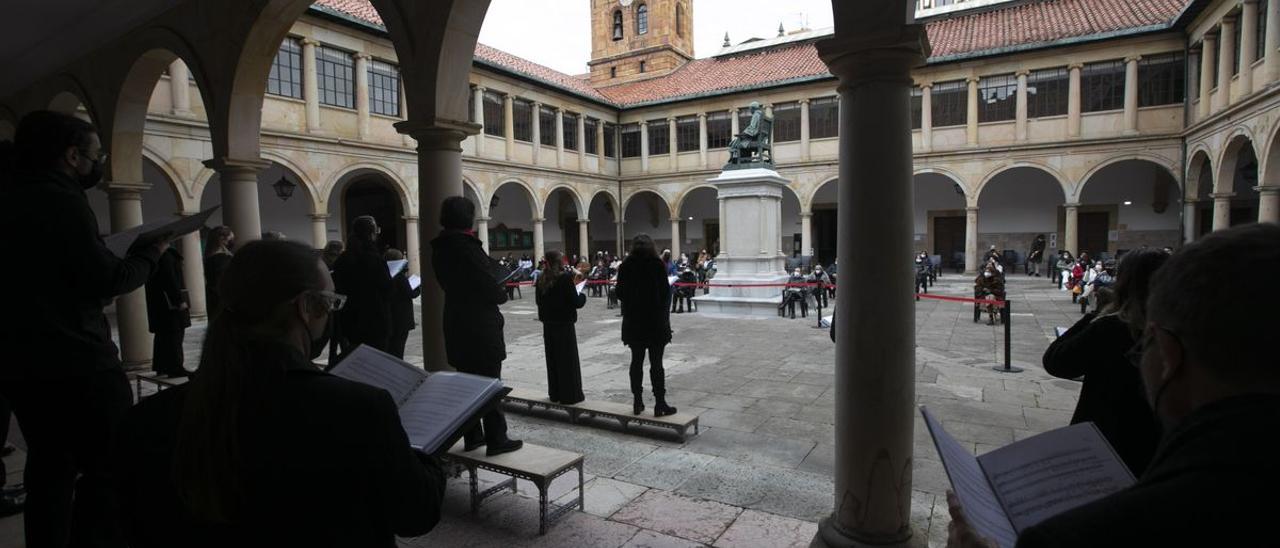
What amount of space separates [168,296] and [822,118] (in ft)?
77.3

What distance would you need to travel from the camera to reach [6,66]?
680 cm

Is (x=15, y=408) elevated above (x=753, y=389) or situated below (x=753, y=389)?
above

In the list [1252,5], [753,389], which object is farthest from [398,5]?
[1252,5]

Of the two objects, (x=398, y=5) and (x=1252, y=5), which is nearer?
(x=398, y=5)

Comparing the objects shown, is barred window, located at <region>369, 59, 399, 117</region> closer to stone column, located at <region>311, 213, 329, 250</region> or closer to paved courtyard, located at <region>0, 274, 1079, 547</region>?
stone column, located at <region>311, 213, 329, 250</region>

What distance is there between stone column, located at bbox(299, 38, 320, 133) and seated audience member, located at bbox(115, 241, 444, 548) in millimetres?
17819

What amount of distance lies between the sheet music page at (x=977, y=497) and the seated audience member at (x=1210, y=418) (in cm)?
40

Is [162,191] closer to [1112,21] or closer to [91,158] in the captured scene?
[91,158]

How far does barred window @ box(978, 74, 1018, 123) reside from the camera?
2259 cm

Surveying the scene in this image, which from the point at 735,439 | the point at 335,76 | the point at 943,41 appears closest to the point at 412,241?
the point at 335,76

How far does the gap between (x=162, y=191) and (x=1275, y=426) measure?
20.3 m

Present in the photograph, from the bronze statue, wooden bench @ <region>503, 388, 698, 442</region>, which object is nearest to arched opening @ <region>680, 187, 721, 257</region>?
the bronze statue

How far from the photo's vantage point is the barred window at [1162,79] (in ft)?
66.8

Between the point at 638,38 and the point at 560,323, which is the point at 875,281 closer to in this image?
the point at 560,323
